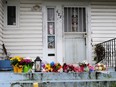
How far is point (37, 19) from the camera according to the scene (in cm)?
1155

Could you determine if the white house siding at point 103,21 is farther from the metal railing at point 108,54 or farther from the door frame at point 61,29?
the metal railing at point 108,54

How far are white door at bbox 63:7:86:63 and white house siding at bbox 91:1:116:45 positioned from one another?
1.30ft

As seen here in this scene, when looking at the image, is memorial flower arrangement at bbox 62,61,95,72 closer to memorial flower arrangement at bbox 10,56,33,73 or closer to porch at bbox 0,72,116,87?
porch at bbox 0,72,116,87

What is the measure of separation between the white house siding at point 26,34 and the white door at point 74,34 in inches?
40.9

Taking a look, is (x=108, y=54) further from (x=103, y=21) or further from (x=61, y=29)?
(x=61, y=29)

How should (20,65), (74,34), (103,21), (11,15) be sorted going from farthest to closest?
(103,21)
(74,34)
(11,15)
(20,65)

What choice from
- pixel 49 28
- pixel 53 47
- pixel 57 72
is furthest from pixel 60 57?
pixel 57 72

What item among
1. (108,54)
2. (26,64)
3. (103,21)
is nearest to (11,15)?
(26,64)

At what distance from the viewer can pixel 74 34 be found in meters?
11.8

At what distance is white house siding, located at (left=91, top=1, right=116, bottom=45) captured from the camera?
11.8 meters

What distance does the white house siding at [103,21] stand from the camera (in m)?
11.8

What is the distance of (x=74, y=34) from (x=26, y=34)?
6.18 feet

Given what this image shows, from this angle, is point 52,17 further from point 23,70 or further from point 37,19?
point 23,70

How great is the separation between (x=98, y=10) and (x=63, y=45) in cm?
199
